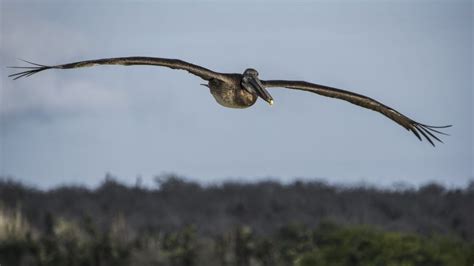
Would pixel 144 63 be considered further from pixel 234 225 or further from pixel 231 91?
pixel 234 225

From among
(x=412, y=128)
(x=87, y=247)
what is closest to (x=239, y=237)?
(x=87, y=247)

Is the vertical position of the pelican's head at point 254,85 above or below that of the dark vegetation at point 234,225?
above

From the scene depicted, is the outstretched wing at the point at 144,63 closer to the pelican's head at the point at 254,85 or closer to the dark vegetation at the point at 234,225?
the pelican's head at the point at 254,85

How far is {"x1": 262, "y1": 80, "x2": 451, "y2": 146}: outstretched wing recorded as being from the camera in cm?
2075

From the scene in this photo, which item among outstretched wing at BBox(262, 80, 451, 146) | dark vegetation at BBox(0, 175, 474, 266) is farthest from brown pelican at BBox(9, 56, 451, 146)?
dark vegetation at BBox(0, 175, 474, 266)

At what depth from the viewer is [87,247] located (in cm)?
3869

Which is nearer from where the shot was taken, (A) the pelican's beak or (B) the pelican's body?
(A) the pelican's beak

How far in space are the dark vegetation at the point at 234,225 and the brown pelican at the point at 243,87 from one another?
691 inches

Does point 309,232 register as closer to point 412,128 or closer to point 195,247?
point 195,247

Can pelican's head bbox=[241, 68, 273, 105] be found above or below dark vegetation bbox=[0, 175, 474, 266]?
above

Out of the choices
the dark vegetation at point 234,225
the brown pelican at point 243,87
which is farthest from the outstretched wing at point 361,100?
the dark vegetation at point 234,225

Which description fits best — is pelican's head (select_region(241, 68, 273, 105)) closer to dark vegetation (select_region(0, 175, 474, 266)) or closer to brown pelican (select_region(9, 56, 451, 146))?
brown pelican (select_region(9, 56, 451, 146))

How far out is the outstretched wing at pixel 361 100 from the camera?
20.8 metres

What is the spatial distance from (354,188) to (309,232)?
4.09 meters
